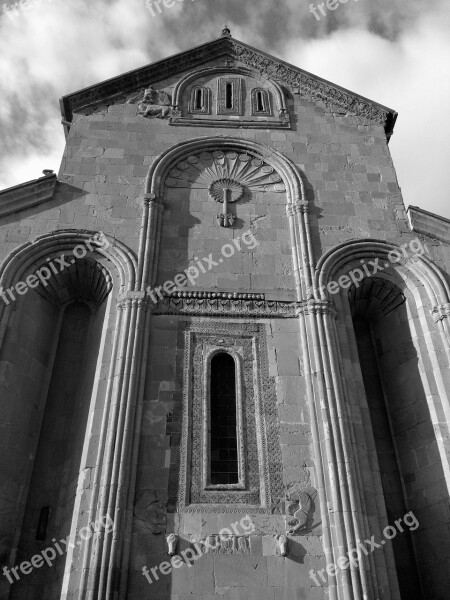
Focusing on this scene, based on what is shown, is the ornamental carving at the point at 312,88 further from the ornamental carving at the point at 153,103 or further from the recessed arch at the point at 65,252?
the recessed arch at the point at 65,252

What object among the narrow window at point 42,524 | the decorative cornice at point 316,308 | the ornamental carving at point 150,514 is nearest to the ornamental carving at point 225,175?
the decorative cornice at point 316,308

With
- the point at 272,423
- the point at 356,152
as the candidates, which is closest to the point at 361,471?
the point at 272,423

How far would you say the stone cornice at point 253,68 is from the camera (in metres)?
16.8

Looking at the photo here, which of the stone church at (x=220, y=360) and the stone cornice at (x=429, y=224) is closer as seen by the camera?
the stone church at (x=220, y=360)

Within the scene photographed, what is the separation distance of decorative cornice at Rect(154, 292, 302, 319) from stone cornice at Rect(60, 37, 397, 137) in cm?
755

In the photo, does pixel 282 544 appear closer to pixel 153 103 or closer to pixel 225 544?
pixel 225 544

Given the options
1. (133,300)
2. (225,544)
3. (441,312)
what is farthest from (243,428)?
(441,312)

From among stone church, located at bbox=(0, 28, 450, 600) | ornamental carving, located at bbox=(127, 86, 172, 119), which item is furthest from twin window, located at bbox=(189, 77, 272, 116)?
ornamental carving, located at bbox=(127, 86, 172, 119)

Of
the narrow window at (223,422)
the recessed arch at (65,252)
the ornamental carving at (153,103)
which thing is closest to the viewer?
the narrow window at (223,422)

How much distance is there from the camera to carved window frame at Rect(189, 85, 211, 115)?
17.0 m

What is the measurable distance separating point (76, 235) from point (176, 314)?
3.32 m

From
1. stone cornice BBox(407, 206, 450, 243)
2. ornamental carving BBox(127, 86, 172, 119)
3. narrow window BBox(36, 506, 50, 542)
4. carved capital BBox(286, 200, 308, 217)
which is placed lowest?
narrow window BBox(36, 506, 50, 542)

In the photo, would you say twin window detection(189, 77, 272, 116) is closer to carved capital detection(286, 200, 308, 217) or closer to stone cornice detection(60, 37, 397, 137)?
stone cornice detection(60, 37, 397, 137)

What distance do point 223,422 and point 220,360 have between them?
1473 millimetres
